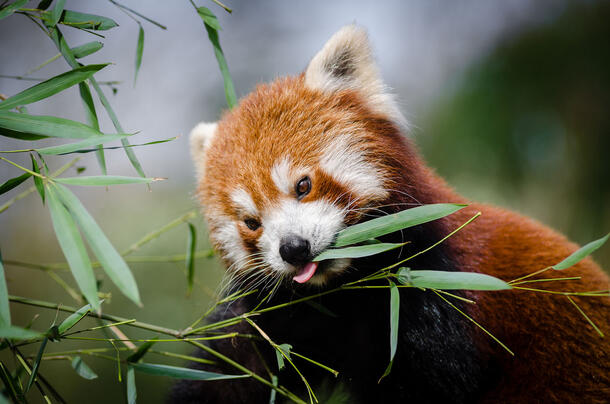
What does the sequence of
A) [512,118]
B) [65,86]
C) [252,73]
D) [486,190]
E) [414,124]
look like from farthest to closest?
[252,73]
[512,118]
[486,190]
[414,124]
[65,86]

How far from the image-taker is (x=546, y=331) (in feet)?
5.02

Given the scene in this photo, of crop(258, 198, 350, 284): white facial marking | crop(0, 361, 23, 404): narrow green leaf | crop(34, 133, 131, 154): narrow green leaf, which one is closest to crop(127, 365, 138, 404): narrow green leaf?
crop(0, 361, 23, 404): narrow green leaf

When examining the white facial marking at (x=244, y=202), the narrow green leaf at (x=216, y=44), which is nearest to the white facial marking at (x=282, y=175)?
the white facial marking at (x=244, y=202)

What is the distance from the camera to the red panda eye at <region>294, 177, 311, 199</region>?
146 cm

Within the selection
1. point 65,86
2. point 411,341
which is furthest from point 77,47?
point 411,341

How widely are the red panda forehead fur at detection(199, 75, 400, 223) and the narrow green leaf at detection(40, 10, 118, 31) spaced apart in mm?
536

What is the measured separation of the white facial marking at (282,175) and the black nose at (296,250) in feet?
0.62

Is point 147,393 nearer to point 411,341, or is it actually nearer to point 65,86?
point 411,341

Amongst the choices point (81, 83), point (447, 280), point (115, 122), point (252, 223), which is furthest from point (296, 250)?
point (81, 83)

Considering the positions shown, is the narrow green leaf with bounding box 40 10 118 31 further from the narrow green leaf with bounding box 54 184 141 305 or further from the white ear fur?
the white ear fur

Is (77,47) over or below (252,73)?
below

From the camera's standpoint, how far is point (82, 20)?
129 centimetres

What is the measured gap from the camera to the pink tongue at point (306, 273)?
51.6 inches

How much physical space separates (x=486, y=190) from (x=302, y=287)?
315 cm
